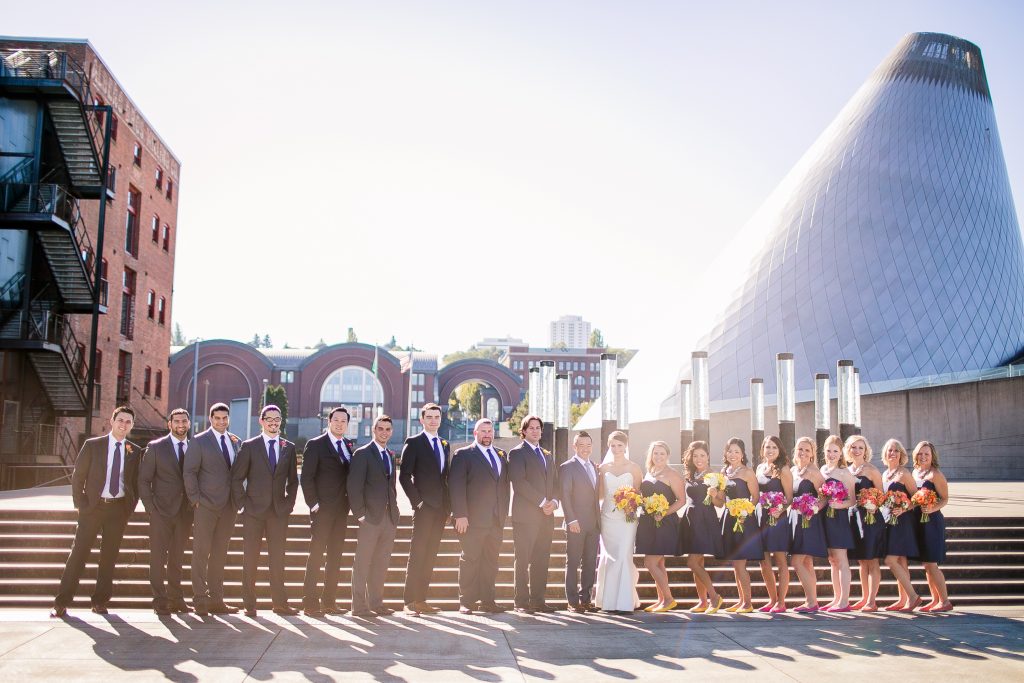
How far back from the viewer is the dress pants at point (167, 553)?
25.4ft

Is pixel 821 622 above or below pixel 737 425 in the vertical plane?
below

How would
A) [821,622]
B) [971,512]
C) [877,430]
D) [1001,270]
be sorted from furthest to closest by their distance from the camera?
1. [1001,270]
2. [877,430]
3. [971,512]
4. [821,622]

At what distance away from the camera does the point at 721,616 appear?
795 cm

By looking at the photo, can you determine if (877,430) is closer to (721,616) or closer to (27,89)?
(721,616)

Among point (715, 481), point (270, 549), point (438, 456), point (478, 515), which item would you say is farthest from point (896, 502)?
point (270, 549)

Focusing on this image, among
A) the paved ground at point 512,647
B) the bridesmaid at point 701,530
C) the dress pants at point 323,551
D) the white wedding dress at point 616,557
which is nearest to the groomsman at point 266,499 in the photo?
the dress pants at point 323,551

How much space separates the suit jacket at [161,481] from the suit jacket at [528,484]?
10.6 ft

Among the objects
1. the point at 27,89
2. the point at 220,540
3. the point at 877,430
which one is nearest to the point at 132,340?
the point at 27,89

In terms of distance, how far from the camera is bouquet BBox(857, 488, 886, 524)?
818 centimetres

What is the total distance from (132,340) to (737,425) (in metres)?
20.2

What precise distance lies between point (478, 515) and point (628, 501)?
1494 mm

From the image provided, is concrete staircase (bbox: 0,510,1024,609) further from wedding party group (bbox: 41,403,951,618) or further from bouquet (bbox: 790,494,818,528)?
bouquet (bbox: 790,494,818,528)

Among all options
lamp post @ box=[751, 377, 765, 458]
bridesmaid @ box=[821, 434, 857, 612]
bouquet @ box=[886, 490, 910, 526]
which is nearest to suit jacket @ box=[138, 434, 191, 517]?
bridesmaid @ box=[821, 434, 857, 612]

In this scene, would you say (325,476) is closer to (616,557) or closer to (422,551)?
(422,551)
